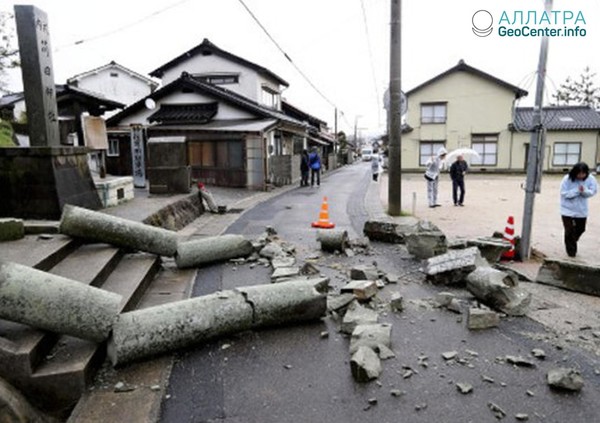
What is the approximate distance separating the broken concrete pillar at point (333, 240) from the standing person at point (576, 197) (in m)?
3.99

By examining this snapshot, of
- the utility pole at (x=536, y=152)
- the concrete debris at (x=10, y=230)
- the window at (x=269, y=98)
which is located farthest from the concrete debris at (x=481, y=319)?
the window at (x=269, y=98)

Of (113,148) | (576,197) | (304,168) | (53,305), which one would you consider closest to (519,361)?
(53,305)

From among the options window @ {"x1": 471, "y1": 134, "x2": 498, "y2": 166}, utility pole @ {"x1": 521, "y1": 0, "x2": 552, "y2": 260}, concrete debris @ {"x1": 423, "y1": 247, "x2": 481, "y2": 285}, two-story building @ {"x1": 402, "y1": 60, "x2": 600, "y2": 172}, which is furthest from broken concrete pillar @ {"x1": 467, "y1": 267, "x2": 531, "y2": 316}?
window @ {"x1": 471, "y1": 134, "x2": 498, "y2": 166}

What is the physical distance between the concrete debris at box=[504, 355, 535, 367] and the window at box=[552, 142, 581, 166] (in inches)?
1287

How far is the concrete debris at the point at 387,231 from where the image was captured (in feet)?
29.1

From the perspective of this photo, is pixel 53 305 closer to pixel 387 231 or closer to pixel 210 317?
pixel 210 317

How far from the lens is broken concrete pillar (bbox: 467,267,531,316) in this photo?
5105 mm

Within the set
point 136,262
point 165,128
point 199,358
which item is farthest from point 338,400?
point 165,128

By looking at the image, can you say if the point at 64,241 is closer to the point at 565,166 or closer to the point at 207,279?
the point at 207,279

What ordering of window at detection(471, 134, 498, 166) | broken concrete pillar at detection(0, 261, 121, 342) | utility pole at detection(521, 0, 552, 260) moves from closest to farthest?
broken concrete pillar at detection(0, 261, 121, 342), utility pole at detection(521, 0, 552, 260), window at detection(471, 134, 498, 166)

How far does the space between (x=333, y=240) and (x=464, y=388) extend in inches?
184

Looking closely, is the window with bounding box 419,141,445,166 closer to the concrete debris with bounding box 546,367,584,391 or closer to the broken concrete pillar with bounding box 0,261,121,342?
the concrete debris with bounding box 546,367,584,391

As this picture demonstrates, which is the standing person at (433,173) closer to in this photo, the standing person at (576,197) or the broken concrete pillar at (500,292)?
the standing person at (576,197)

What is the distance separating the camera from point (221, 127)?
67.8 ft
